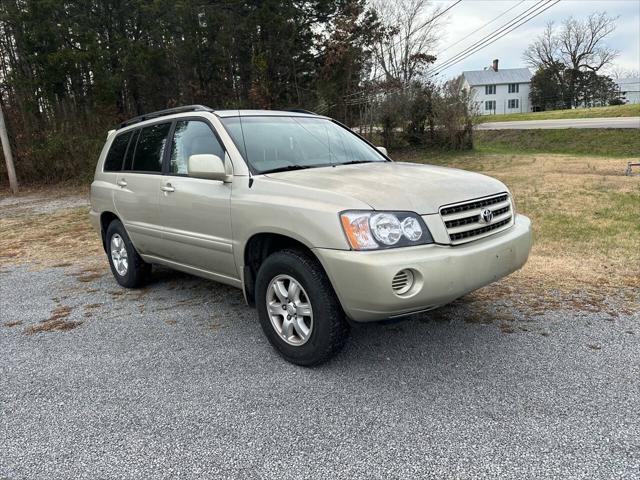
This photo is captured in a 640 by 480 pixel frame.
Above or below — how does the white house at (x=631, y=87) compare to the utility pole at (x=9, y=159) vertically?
above

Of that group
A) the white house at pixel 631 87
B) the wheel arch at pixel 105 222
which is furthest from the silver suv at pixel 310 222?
the white house at pixel 631 87

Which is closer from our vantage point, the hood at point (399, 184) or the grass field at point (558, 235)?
the hood at point (399, 184)

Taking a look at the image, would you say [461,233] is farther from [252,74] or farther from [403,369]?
[252,74]

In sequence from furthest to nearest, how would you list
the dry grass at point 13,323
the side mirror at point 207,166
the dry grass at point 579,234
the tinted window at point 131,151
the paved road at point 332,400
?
the tinted window at point 131,151
the dry grass at point 579,234
the dry grass at point 13,323
the side mirror at point 207,166
the paved road at point 332,400

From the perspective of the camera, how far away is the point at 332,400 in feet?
9.70

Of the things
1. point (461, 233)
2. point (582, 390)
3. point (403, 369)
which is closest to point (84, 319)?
point (403, 369)

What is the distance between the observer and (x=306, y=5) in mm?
17141

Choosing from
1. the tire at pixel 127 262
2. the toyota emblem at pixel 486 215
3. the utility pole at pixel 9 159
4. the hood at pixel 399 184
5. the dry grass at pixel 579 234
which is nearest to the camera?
the hood at pixel 399 184

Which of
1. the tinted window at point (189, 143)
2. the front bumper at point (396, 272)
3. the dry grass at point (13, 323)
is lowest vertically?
the dry grass at point (13, 323)

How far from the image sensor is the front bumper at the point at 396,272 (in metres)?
2.82

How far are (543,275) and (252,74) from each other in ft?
45.1

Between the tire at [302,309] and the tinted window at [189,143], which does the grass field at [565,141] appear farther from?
the tire at [302,309]

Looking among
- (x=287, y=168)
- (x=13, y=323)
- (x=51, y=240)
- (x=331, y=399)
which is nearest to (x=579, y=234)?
(x=287, y=168)

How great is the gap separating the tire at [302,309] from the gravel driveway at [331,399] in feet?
0.52
